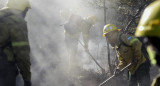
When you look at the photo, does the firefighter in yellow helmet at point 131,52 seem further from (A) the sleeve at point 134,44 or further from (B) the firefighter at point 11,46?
(B) the firefighter at point 11,46

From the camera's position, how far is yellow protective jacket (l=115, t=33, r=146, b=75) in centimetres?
423

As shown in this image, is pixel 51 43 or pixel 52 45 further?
pixel 51 43

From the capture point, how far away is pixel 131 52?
Result: 441 centimetres

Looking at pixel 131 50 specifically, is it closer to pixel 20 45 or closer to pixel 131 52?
pixel 131 52

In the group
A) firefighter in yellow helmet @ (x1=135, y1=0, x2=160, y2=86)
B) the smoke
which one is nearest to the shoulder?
firefighter in yellow helmet @ (x1=135, y1=0, x2=160, y2=86)

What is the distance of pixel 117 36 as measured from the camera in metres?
4.41

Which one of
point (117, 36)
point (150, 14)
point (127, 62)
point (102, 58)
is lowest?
point (102, 58)

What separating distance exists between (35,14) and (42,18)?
0.52 m

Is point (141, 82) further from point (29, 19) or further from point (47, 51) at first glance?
point (29, 19)

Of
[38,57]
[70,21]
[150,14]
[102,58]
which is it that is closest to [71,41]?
[70,21]

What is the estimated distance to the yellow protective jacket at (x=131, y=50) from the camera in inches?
167

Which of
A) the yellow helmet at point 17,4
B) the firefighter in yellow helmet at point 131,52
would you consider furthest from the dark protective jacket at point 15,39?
the firefighter in yellow helmet at point 131,52

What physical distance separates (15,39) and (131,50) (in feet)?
8.34

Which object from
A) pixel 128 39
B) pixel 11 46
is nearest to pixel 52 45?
pixel 128 39
